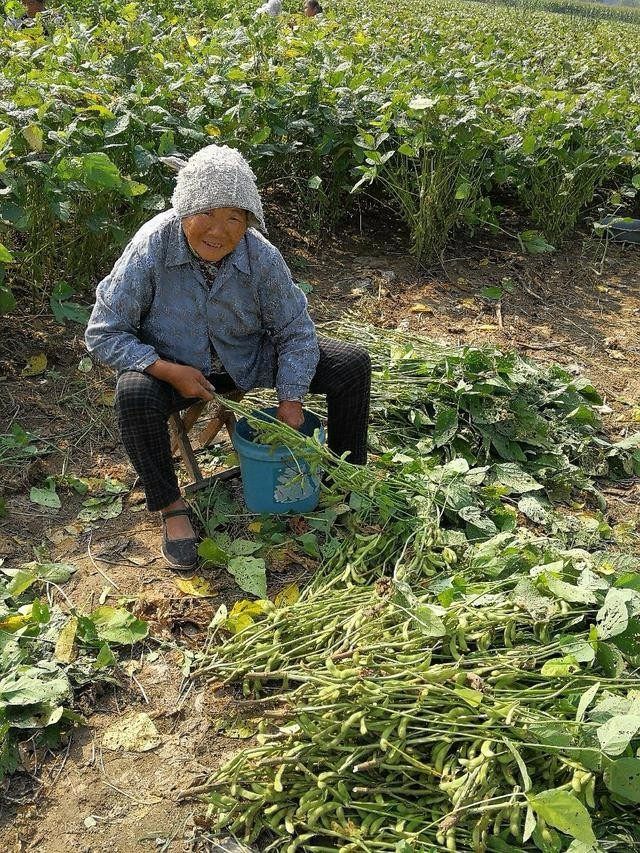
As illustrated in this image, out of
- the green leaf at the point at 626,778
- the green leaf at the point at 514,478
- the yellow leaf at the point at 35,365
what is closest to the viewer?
the green leaf at the point at 626,778

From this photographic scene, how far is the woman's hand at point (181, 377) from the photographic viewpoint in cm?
219

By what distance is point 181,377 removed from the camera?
2.20 meters

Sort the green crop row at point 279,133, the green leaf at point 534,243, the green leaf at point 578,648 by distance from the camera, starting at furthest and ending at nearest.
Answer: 1. the green leaf at point 534,243
2. the green crop row at point 279,133
3. the green leaf at point 578,648

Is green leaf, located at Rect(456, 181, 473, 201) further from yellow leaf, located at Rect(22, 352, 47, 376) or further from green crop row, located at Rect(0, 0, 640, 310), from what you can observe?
yellow leaf, located at Rect(22, 352, 47, 376)

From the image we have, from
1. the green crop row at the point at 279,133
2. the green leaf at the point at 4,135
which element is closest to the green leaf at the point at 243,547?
the green crop row at the point at 279,133

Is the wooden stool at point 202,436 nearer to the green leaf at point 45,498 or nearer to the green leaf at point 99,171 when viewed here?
the green leaf at point 45,498

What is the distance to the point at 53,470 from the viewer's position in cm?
268

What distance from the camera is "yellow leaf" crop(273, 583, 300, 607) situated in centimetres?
214

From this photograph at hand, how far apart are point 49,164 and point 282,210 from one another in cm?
200

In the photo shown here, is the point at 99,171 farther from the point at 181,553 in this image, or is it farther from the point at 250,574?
the point at 250,574

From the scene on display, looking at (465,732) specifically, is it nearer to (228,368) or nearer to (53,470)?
(228,368)

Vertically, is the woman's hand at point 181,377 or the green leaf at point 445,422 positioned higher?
the woman's hand at point 181,377

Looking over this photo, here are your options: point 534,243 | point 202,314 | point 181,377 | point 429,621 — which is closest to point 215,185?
point 202,314

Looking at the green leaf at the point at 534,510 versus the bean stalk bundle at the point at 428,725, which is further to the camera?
the green leaf at the point at 534,510
